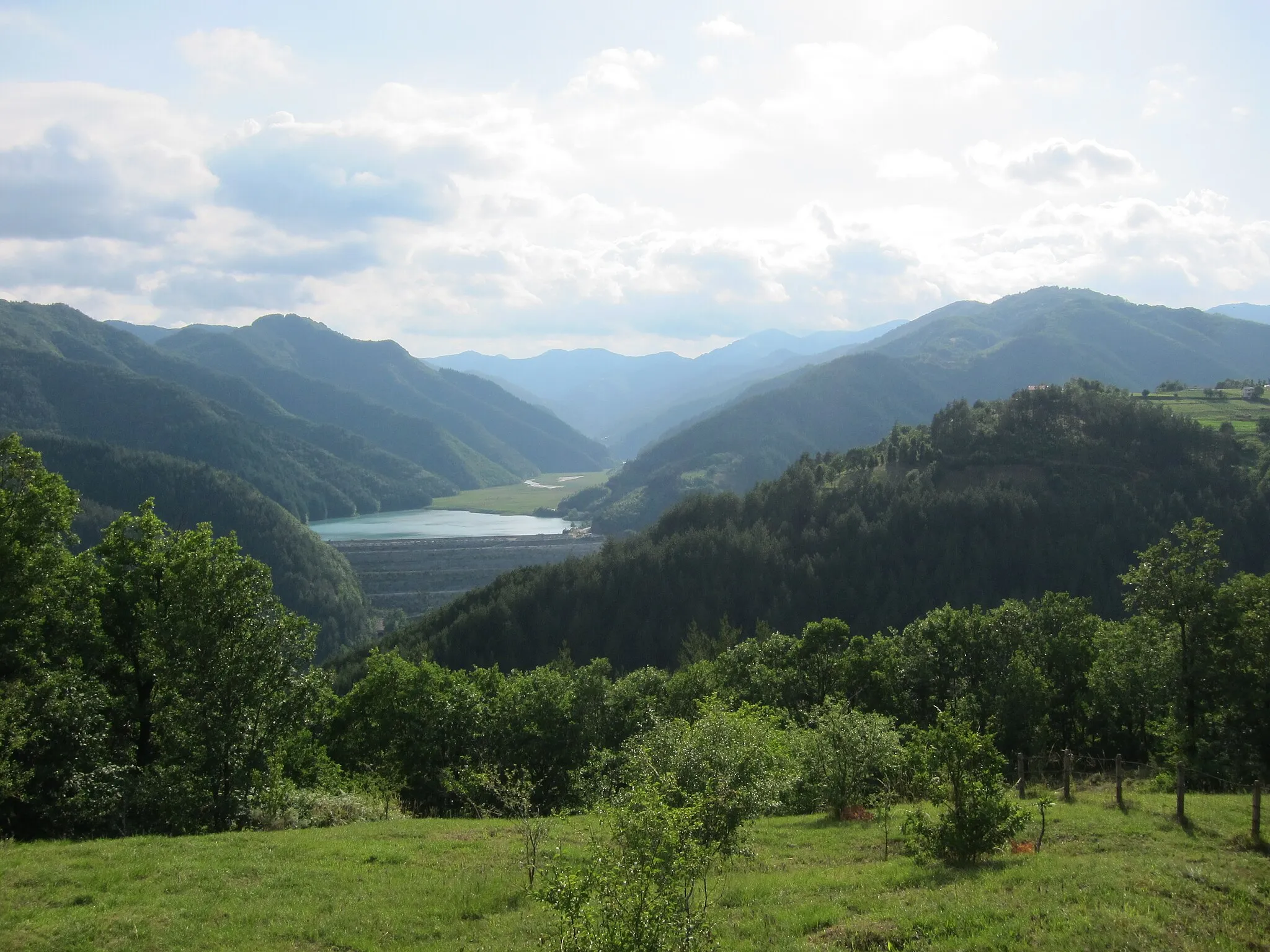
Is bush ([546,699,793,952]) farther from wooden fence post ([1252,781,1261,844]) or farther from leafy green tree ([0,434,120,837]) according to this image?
leafy green tree ([0,434,120,837])

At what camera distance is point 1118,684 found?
37094 millimetres

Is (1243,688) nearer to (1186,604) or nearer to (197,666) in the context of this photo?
(1186,604)

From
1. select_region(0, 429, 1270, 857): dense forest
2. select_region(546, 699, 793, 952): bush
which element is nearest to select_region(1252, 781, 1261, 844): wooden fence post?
select_region(0, 429, 1270, 857): dense forest

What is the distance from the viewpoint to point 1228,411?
182 meters

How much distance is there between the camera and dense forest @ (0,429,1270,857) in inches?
A: 859

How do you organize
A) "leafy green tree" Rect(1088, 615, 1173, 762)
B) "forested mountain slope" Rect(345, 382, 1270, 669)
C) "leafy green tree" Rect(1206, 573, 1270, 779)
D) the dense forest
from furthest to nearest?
"forested mountain slope" Rect(345, 382, 1270, 669) → "leafy green tree" Rect(1088, 615, 1173, 762) → "leafy green tree" Rect(1206, 573, 1270, 779) → the dense forest

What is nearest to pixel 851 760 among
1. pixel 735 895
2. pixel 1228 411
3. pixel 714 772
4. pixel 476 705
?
pixel 735 895

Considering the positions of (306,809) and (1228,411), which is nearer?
(306,809)

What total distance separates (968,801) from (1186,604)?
2035 centimetres

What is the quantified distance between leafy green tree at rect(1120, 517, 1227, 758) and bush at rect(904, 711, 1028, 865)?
18859 millimetres

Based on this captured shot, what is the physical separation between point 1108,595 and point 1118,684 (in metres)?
95.5

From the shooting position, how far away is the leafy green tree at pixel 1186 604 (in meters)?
31.0

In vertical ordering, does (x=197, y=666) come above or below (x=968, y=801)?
above

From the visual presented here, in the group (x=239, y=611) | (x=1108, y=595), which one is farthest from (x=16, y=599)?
(x=1108, y=595)
